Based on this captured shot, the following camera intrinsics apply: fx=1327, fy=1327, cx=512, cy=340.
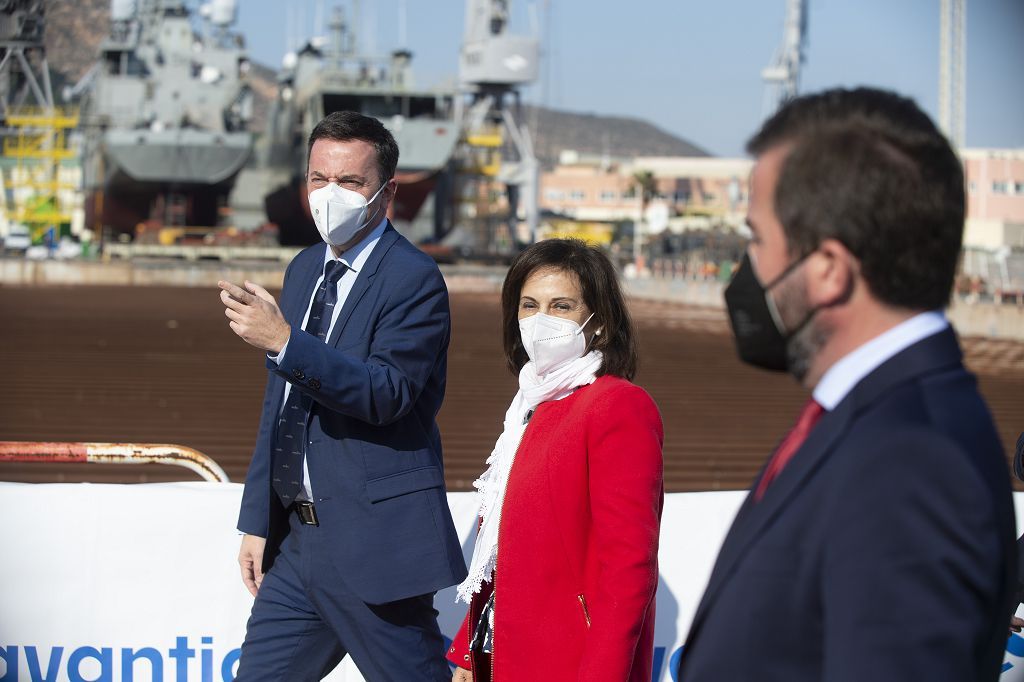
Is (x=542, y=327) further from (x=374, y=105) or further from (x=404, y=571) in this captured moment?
(x=374, y=105)

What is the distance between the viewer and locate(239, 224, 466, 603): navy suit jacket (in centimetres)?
310

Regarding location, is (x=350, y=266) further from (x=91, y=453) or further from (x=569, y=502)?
(x=91, y=453)

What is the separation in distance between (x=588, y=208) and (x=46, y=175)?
Answer: 109 metres

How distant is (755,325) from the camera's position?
1726mm

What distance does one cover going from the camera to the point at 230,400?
13250 millimetres

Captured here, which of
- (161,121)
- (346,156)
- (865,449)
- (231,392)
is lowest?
(231,392)

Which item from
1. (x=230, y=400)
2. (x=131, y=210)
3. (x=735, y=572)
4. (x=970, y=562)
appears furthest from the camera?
(x=131, y=210)

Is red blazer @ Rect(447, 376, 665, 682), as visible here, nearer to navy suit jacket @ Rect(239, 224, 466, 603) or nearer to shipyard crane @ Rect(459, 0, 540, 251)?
Result: navy suit jacket @ Rect(239, 224, 466, 603)

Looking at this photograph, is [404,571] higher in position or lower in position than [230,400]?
higher

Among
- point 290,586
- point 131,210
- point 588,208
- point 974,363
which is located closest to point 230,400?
point 290,586

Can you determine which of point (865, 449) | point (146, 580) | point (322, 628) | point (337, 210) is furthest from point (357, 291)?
point (865, 449)

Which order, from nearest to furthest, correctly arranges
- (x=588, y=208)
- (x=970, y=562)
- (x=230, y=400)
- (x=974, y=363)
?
(x=970, y=562) → (x=230, y=400) → (x=974, y=363) → (x=588, y=208)

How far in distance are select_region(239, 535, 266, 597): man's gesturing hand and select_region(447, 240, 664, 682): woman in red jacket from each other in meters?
0.60

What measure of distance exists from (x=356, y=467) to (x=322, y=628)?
448 millimetres
